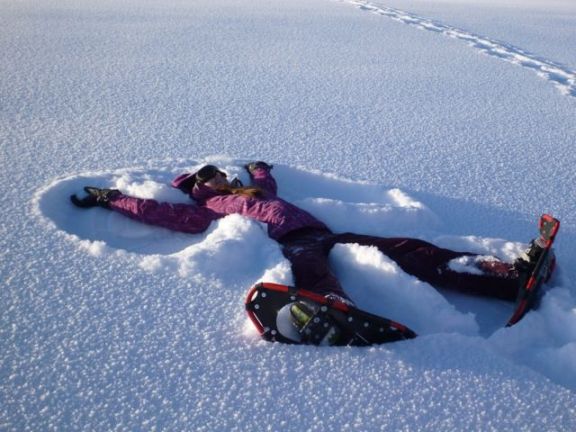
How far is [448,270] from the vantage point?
200 cm

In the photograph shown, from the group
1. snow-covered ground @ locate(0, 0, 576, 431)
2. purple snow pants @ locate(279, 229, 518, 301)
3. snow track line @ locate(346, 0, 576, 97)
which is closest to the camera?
snow-covered ground @ locate(0, 0, 576, 431)

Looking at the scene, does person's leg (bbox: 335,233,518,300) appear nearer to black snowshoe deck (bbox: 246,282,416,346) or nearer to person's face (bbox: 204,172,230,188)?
black snowshoe deck (bbox: 246,282,416,346)

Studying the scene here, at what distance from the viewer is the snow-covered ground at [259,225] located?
1399mm

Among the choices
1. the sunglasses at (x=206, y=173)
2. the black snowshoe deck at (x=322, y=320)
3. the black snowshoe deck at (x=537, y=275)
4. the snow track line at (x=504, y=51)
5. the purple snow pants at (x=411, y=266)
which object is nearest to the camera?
the black snowshoe deck at (x=322, y=320)

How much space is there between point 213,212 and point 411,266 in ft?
3.30

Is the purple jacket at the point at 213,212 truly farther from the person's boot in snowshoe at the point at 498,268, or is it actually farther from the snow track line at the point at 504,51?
the snow track line at the point at 504,51

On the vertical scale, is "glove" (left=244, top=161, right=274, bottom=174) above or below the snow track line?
below

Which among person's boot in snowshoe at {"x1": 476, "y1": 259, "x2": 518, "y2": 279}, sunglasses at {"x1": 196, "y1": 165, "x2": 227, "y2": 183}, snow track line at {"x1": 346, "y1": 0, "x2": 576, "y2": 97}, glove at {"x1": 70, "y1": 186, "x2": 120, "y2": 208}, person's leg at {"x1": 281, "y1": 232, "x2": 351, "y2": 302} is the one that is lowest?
glove at {"x1": 70, "y1": 186, "x2": 120, "y2": 208}

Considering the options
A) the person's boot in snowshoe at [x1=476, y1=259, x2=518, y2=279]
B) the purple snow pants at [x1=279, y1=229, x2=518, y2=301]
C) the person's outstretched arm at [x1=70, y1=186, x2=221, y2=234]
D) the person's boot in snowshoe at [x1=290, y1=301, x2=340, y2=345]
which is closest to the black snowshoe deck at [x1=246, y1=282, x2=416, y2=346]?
the person's boot in snowshoe at [x1=290, y1=301, x2=340, y2=345]

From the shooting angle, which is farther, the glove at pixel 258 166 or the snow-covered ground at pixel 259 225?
the glove at pixel 258 166

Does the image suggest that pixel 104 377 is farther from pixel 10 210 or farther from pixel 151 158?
pixel 151 158

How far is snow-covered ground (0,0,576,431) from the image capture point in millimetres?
1399

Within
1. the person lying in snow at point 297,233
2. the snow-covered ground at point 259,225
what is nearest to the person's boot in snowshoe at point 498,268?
the person lying in snow at point 297,233

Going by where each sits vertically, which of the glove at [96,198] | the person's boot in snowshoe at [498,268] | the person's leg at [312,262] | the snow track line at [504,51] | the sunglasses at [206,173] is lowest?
the glove at [96,198]
